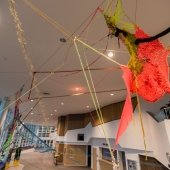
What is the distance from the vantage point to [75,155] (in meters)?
10.2

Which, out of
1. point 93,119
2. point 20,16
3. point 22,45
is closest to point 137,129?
point 93,119

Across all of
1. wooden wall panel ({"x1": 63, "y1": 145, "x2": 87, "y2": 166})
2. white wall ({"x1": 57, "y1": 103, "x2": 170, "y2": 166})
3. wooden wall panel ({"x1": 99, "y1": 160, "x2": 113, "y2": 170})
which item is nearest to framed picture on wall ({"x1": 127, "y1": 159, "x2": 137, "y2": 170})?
white wall ({"x1": 57, "y1": 103, "x2": 170, "y2": 166})

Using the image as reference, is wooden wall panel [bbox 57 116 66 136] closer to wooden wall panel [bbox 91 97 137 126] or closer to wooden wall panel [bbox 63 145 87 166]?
wooden wall panel [bbox 63 145 87 166]

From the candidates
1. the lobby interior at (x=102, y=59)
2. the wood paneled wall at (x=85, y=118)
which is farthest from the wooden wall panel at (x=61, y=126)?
the lobby interior at (x=102, y=59)

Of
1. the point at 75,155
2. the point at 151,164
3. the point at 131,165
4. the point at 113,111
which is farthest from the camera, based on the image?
the point at 75,155

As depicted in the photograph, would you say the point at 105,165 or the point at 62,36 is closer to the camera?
the point at 62,36

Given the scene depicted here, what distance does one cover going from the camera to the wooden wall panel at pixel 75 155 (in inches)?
392

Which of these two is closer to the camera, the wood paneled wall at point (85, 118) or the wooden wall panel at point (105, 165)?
the wood paneled wall at point (85, 118)

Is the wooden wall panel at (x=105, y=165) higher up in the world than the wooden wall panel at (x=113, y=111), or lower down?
lower down

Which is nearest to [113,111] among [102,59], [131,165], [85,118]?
[131,165]

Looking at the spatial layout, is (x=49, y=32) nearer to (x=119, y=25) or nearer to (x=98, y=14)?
(x=98, y=14)

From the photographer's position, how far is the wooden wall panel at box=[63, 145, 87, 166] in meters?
9.95

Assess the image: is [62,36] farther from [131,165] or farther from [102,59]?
A: [131,165]

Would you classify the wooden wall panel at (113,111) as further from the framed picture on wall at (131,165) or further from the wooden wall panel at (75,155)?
the wooden wall panel at (75,155)
